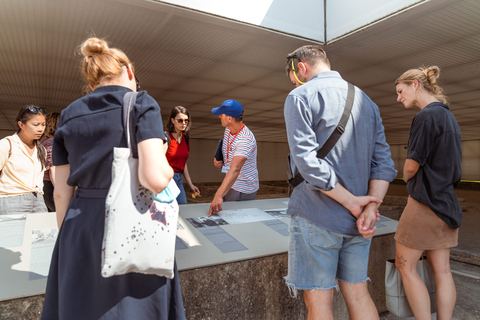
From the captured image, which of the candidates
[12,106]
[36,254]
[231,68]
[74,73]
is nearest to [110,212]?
[36,254]

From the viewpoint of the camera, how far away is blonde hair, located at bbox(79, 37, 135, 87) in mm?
1242

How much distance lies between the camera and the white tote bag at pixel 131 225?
Result: 108 centimetres

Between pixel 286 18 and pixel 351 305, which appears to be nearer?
pixel 351 305

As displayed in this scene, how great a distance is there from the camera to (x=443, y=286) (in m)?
2.06

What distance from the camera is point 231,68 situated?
20.2 ft

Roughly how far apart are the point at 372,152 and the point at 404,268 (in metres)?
0.97

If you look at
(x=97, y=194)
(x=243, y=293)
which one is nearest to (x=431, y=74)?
(x=243, y=293)

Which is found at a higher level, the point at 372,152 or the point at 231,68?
the point at 231,68

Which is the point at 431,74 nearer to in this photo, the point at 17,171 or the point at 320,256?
the point at 320,256

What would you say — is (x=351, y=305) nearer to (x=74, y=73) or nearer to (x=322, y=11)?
(x=322, y=11)

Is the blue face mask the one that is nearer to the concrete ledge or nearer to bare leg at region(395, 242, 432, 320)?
the concrete ledge

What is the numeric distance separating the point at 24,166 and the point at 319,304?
2.55 meters

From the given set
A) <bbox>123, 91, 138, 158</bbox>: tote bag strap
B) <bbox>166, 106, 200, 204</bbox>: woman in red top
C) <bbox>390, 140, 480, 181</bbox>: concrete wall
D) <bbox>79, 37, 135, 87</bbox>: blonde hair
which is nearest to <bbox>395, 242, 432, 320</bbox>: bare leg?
<bbox>123, 91, 138, 158</bbox>: tote bag strap

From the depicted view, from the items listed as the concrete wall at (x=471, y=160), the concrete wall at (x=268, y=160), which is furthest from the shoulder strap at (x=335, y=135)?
the concrete wall at (x=471, y=160)
